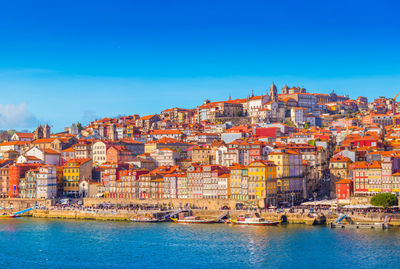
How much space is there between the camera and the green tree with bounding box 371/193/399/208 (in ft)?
190

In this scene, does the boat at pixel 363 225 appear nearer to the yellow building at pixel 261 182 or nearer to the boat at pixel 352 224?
the boat at pixel 352 224

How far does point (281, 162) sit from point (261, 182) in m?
4.41

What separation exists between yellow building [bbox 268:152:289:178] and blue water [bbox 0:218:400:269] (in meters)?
10.9

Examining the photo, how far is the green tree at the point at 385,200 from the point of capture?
58.0 m

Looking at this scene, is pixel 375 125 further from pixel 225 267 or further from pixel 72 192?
pixel 225 267

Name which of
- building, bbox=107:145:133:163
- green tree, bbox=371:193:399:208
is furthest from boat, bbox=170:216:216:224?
building, bbox=107:145:133:163

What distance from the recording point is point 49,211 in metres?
70.6

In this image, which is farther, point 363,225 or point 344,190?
point 344,190

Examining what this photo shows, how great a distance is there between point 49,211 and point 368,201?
107ft

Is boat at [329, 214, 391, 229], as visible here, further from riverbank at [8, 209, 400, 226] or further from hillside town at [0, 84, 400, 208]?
hillside town at [0, 84, 400, 208]

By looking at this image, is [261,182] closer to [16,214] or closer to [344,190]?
[344,190]

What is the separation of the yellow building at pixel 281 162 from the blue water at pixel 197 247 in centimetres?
1087

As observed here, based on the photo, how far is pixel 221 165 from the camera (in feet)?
249

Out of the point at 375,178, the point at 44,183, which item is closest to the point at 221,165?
the point at 375,178
